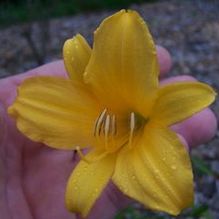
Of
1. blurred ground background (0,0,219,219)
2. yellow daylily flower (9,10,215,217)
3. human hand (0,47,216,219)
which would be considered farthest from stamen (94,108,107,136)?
blurred ground background (0,0,219,219)

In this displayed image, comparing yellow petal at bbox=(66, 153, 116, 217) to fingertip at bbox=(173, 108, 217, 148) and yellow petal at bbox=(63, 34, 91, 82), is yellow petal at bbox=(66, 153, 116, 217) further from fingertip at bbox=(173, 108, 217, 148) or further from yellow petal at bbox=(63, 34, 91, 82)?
fingertip at bbox=(173, 108, 217, 148)

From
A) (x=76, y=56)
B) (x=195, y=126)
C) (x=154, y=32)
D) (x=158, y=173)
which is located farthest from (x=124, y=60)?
(x=154, y=32)

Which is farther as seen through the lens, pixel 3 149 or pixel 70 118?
pixel 3 149

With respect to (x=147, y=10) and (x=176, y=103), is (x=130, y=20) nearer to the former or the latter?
(x=176, y=103)

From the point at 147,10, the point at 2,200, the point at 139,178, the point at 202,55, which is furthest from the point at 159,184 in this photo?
the point at 147,10

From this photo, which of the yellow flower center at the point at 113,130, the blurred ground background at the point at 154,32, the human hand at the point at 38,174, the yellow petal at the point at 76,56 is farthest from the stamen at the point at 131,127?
the blurred ground background at the point at 154,32

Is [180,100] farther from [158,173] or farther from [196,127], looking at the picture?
[196,127]
